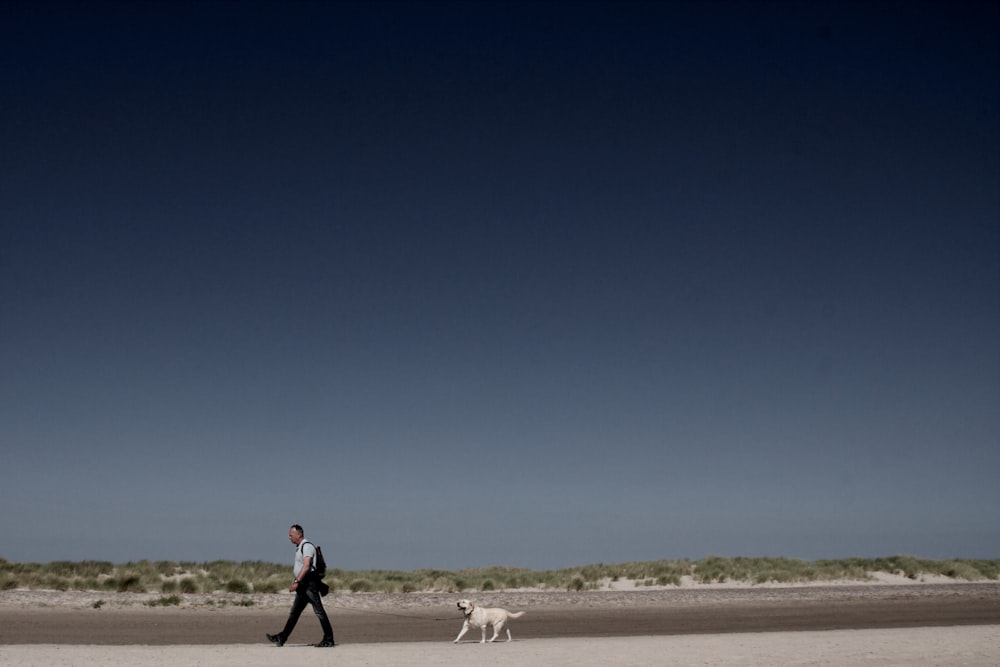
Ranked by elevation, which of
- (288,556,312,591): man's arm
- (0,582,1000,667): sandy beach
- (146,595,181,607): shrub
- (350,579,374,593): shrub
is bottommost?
(0,582,1000,667): sandy beach

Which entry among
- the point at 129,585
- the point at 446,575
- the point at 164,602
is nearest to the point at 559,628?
the point at 164,602

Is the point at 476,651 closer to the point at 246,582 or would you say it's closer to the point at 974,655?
the point at 974,655

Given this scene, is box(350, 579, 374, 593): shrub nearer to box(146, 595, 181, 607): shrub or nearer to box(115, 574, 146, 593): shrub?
box(115, 574, 146, 593): shrub

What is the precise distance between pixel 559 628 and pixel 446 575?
18457 millimetres

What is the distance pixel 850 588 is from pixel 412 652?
25.1 metres

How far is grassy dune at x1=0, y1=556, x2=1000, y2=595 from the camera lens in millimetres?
29266

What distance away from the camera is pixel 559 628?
63.6 feet

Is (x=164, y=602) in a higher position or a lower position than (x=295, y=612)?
lower

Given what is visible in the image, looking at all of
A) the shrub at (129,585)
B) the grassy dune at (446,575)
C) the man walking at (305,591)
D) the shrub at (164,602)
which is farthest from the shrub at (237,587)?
the man walking at (305,591)

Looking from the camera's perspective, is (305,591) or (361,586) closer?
(305,591)

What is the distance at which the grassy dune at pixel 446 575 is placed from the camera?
96.0 feet

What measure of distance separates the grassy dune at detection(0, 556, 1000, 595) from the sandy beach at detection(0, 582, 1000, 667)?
107 inches

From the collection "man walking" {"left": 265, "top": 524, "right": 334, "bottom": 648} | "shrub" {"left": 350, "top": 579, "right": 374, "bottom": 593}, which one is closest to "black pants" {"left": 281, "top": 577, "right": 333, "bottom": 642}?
"man walking" {"left": 265, "top": 524, "right": 334, "bottom": 648}

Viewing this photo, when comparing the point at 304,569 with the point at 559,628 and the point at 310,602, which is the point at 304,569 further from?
the point at 559,628
